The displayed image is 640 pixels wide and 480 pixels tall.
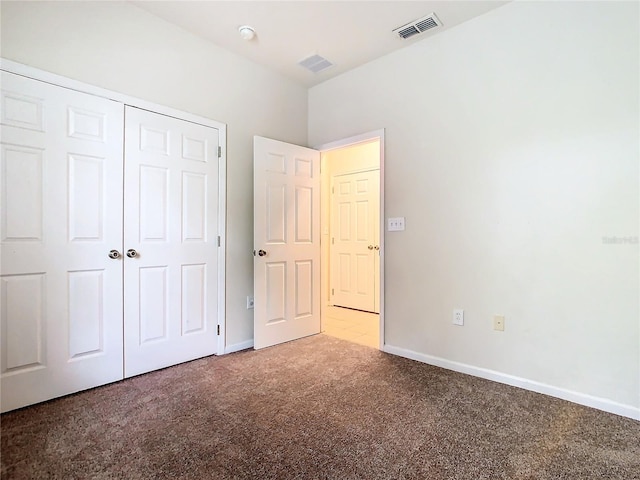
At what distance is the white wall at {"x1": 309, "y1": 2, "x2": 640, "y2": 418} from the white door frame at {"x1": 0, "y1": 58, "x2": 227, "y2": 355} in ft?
4.80

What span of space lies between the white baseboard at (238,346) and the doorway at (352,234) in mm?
1333

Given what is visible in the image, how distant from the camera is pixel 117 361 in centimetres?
230

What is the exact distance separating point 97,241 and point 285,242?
61.4 inches

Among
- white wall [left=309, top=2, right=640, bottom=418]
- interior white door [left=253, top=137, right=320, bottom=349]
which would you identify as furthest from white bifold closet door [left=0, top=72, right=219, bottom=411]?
white wall [left=309, top=2, right=640, bottom=418]

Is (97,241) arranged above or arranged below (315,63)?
below

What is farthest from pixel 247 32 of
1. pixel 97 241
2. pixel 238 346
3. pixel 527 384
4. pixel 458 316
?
pixel 527 384

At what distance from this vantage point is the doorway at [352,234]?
4.56 m

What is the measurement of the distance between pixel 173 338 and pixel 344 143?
2.37 m

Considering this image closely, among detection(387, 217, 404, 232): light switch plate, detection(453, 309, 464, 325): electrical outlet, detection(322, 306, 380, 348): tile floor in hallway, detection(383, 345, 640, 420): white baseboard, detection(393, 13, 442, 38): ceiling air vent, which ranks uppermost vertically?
detection(393, 13, 442, 38): ceiling air vent

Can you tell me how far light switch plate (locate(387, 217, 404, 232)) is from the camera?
9.37 ft

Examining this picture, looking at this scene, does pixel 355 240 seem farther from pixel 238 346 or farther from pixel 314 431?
pixel 314 431

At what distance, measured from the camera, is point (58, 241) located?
2.06 metres

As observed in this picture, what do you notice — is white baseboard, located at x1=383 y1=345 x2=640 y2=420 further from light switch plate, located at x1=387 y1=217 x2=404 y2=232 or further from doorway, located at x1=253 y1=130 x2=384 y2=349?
light switch plate, located at x1=387 y1=217 x2=404 y2=232

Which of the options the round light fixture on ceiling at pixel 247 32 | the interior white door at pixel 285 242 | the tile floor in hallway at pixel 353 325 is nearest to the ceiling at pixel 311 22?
the round light fixture on ceiling at pixel 247 32
